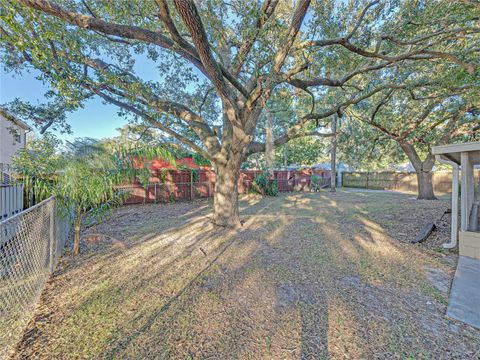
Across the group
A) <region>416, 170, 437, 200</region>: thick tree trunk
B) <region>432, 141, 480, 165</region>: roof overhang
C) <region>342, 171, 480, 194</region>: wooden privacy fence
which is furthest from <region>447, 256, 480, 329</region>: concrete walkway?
<region>342, 171, 480, 194</region>: wooden privacy fence

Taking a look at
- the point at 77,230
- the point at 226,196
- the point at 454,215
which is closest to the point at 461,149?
the point at 454,215

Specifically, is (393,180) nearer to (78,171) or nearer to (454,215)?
(454,215)

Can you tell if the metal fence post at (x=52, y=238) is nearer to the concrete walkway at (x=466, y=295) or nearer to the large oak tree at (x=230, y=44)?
the large oak tree at (x=230, y=44)

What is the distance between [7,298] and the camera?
2064 millimetres

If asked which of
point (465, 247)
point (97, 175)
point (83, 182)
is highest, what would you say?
point (97, 175)

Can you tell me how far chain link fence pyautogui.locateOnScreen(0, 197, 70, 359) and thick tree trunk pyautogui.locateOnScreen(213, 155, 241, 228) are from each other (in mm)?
3374

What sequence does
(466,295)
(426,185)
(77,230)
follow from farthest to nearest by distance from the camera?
(426,185) → (77,230) → (466,295)

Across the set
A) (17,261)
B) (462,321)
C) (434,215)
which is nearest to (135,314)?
(17,261)

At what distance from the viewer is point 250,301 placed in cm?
252

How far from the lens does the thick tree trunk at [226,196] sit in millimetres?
5438

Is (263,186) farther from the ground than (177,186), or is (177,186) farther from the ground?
(177,186)

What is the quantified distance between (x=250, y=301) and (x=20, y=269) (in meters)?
2.50

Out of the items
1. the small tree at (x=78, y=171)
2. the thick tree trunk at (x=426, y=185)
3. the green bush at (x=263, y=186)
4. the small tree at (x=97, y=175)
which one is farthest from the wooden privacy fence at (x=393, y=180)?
the small tree at (x=78, y=171)

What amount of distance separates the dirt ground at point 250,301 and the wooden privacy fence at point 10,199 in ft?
4.50
